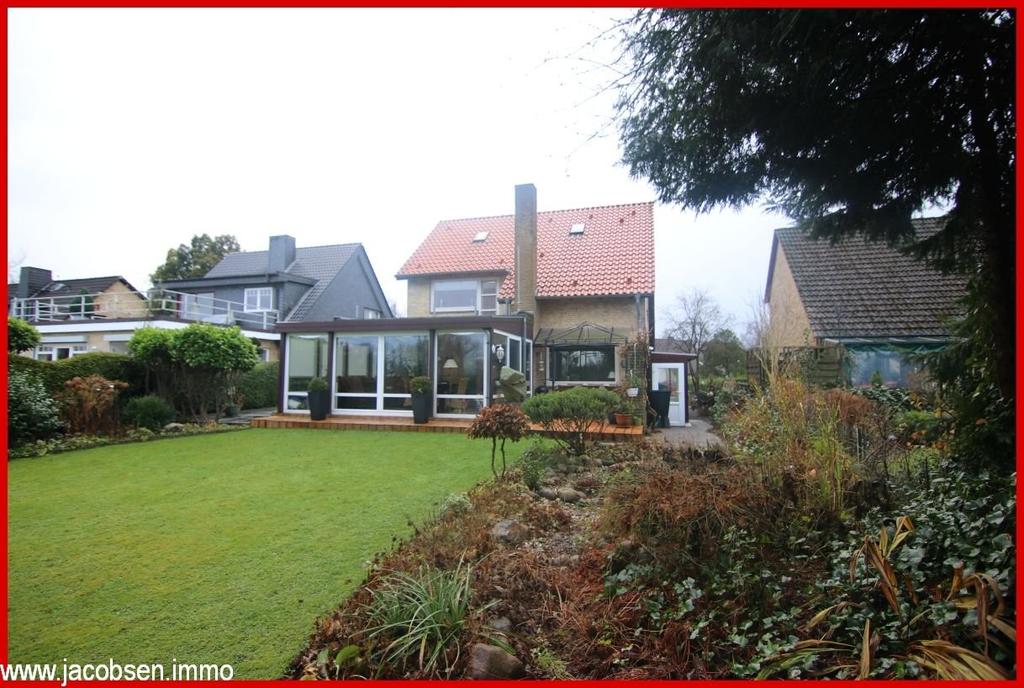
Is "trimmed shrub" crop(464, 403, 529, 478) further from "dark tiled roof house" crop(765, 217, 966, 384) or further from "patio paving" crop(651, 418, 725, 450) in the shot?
"dark tiled roof house" crop(765, 217, 966, 384)

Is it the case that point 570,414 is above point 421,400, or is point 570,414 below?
above

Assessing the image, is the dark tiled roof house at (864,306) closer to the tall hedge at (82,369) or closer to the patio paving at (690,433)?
the patio paving at (690,433)

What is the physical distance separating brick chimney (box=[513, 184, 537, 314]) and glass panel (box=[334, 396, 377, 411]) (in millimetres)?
5883

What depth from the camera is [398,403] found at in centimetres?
1349

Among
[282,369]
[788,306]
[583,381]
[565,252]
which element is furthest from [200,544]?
[788,306]

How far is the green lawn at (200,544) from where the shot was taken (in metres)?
2.70

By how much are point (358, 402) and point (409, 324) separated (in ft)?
9.04

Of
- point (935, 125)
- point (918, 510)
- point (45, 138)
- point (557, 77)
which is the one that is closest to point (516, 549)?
point (918, 510)

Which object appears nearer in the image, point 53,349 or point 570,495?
point 570,495

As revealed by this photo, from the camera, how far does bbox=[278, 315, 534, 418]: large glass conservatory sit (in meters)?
13.1

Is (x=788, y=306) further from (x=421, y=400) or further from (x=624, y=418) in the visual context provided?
(x=421, y=400)

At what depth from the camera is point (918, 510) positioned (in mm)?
3012

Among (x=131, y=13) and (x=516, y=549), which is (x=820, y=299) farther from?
(x=131, y=13)

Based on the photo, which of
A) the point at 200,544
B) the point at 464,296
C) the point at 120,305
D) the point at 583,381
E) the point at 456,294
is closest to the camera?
the point at 200,544
